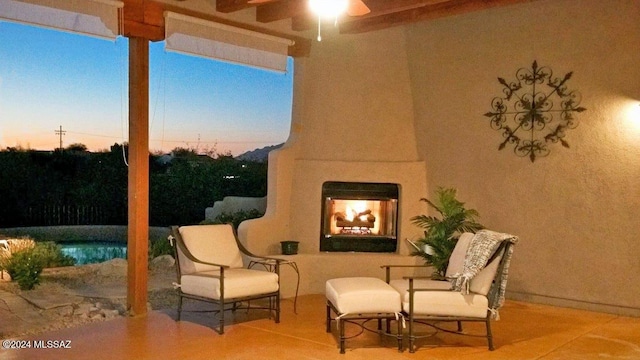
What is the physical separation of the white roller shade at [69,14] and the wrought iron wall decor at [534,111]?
13.4 feet

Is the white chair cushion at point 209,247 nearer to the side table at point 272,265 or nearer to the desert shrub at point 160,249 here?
the side table at point 272,265

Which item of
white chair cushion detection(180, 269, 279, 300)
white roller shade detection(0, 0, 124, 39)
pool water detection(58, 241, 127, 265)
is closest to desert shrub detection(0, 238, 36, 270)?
white chair cushion detection(180, 269, 279, 300)

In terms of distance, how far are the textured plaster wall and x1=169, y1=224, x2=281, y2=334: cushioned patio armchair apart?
273 centimetres

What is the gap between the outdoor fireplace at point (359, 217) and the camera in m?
6.99

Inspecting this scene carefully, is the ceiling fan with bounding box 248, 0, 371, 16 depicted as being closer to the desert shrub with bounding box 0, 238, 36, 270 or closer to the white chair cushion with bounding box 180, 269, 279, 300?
the white chair cushion with bounding box 180, 269, 279, 300

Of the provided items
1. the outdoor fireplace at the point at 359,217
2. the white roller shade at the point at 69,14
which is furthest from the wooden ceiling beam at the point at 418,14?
the white roller shade at the point at 69,14

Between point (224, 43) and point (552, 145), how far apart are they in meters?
3.59

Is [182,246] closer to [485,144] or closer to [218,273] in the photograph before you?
[218,273]

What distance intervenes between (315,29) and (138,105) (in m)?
2.39

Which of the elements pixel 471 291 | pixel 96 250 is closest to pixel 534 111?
pixel 471 291

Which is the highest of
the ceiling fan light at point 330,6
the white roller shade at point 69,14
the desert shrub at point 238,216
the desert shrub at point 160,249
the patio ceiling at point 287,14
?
the patio ceiling at point 287,14

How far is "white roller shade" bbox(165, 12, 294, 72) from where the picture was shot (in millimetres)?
5602

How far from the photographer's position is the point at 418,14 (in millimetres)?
6168

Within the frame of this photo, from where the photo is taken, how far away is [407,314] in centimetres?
461
